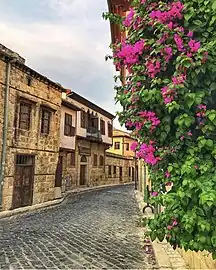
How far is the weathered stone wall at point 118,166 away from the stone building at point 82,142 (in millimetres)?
1556

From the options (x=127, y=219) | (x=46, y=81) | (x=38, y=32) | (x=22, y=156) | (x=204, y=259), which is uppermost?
(x=38, y=32)

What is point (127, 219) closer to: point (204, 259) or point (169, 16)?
point (204, 259)

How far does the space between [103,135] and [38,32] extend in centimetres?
1635

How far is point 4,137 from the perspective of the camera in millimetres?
11906

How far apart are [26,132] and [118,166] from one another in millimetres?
22391

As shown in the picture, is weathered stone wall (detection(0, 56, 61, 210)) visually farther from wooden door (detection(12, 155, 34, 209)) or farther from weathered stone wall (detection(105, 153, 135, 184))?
weathered stone wall (detection(105, 153, 135, 184))

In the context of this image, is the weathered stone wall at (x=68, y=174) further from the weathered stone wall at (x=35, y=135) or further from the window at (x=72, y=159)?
the weathered stone wall at (x=35, y=135)

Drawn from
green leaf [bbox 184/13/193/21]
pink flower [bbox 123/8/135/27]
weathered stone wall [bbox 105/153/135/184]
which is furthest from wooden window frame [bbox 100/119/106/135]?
green leaf [bbox 184/13/193/21]

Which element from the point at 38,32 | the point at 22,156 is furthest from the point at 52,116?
the point at 38,32

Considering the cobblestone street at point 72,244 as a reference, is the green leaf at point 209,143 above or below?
above

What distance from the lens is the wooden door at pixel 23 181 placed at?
504 inches

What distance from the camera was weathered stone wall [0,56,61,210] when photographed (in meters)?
12.3

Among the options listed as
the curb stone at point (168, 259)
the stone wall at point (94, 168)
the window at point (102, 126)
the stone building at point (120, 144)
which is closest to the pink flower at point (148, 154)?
the curb stone at point (168, 259)

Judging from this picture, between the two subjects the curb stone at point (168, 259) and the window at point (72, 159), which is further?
the window at point (72, 159)
